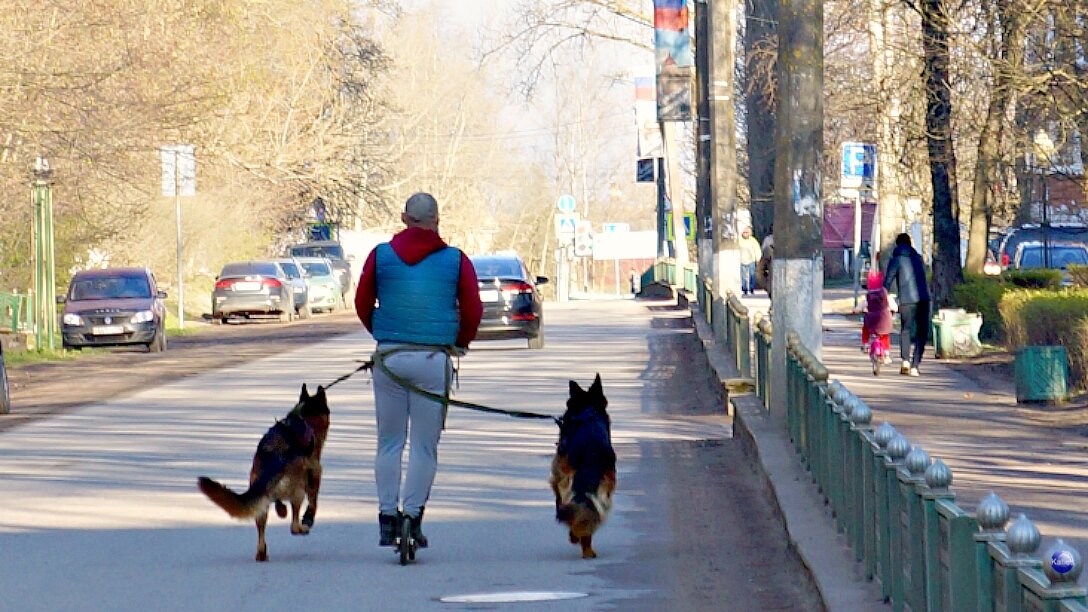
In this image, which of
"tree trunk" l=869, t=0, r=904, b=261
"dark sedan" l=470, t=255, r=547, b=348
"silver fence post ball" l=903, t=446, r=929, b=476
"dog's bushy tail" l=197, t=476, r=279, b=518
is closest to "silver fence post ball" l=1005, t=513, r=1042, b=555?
"silver fence post ball" l=903, t=446, r=929, b=476

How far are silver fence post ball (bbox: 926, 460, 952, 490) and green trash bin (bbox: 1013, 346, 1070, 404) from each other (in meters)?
11.9

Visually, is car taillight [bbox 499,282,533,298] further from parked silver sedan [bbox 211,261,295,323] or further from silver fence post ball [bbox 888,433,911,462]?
silver fence post ball [bbox 888,433,911,462]

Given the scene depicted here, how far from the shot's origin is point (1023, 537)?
462 cm

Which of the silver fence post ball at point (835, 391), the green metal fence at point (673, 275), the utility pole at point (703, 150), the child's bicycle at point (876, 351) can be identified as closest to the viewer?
the silver fence post ball at point (835, 391)

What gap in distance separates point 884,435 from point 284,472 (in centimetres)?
374

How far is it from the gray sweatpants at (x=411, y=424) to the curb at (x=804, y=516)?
1961mm

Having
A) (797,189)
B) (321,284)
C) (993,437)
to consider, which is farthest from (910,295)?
(321,284)

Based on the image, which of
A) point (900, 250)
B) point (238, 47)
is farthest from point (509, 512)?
point (238, 47)

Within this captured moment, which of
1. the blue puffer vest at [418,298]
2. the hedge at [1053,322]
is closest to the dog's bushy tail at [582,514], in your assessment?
the blue puffer vest at [418,298]

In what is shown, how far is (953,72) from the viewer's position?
82.2ft

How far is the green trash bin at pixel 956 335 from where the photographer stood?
24.4 meters

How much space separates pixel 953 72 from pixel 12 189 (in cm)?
1707

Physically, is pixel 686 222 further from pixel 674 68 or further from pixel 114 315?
pixel 114 315

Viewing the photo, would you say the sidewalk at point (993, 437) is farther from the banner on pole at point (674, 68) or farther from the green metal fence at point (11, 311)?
the green metal fence at point (11, 311)
